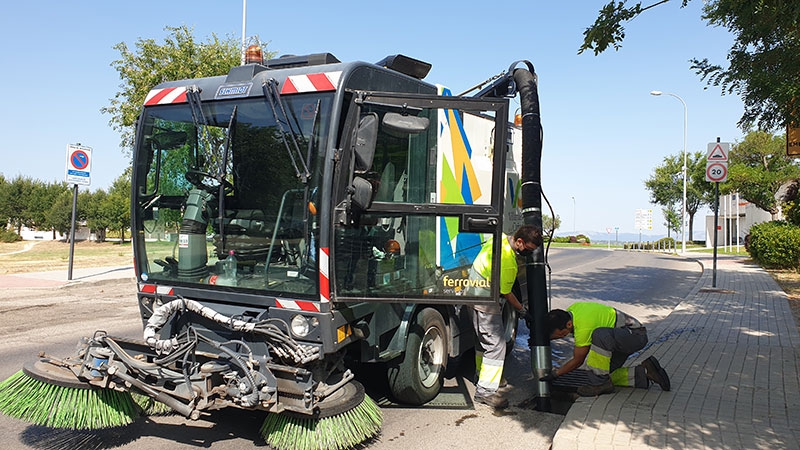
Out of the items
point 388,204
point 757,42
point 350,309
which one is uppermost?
point 757,42

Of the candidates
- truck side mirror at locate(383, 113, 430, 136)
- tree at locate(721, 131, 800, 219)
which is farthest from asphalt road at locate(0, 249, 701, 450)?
tree at locate(721, 131, 800, 219)

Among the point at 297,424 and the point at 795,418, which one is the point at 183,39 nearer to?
the point at 297,424

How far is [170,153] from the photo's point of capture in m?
4.52

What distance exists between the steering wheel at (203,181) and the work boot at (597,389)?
349 centimetres

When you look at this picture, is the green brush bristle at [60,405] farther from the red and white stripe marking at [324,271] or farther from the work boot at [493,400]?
the work boot at [493,400]

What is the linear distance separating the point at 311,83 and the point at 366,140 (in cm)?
59

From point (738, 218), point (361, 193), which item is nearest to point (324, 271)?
point (361, 193)

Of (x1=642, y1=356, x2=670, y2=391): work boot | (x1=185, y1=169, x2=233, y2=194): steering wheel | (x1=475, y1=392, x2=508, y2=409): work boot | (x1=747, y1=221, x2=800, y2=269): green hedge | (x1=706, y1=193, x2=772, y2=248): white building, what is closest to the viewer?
(x1=185, y1=169, x2=233, y2=194): steering wheel

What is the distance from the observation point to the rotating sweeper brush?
3.67 m

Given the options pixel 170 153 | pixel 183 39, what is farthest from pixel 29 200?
pixel 170 153

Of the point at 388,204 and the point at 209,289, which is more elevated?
the point at 388,204

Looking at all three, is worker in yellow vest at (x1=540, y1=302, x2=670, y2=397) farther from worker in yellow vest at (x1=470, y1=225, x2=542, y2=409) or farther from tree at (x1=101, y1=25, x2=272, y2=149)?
tree at (x1=101, y1=25, x2=272, y2=149)

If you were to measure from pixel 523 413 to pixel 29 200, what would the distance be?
62.4 m

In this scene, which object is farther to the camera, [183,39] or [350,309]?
[183,39]
